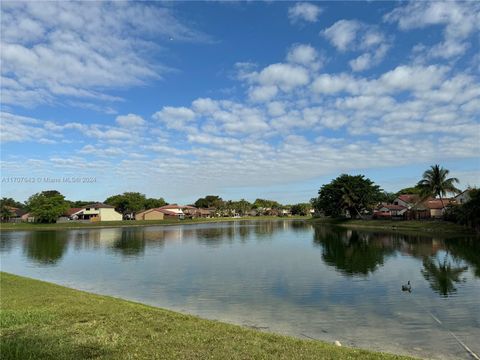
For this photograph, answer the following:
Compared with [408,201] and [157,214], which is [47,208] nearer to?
[157,214]

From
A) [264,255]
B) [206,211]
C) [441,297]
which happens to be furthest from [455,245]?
[206,211]

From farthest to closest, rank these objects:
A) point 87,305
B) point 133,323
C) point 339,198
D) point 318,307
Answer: point 339,198, point 318,307, point 87,305, point 133,323

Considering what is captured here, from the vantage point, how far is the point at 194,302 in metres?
17.5

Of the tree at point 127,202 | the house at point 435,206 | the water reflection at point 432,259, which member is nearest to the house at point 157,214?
the tree at point 127,202

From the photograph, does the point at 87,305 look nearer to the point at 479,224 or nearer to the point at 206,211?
the point at 479,224

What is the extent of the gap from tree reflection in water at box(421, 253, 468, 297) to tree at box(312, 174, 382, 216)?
2390 inches

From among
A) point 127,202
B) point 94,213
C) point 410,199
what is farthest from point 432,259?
point 127,202

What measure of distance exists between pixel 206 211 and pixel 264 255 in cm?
14205

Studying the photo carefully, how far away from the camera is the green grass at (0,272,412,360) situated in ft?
26.4

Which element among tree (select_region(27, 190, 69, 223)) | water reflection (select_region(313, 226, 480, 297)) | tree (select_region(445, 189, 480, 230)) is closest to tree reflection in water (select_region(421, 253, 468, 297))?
water reflection (select_region(313, 226, 480, 297))

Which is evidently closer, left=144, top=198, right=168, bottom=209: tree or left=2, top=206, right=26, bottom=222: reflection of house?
left=2, top=206, right=26, bottom=222: reflection of house

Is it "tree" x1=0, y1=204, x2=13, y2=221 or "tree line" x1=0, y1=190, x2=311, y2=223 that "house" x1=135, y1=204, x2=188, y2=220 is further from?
"tree" x1=0, y1=204, x2=13, y2=221

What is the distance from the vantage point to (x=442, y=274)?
24.8m

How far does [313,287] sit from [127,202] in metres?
122
